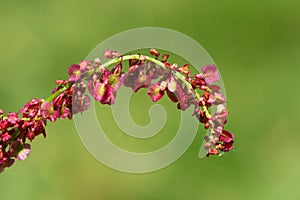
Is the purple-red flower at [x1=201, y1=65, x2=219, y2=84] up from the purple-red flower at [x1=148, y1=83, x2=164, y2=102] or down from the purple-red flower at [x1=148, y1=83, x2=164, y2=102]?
up

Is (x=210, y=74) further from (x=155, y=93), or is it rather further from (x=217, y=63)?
(x=217, y=63)

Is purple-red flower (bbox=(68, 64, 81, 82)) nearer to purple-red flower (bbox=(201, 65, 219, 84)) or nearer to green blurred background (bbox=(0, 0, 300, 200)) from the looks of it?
purple-red flower (bbox=(201, 65, 219, 84))

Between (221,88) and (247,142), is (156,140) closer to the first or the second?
(247,142)

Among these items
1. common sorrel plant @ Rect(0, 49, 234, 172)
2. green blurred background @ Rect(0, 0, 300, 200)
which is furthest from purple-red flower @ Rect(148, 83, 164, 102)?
green blurred background @ Rect(0, 0, 300, 200)

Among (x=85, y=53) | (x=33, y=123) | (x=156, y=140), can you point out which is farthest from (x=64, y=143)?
(x=33, y=123)

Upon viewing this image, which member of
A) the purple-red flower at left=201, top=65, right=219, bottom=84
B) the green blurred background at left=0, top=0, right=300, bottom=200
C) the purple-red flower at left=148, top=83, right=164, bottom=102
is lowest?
the purple-red flower at left=148, top=83, right=164, bottom=102

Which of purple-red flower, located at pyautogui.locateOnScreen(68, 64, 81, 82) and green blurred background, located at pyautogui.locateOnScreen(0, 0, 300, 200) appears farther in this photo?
green blurred background, located at pyautogui.locateOnScreen(0, 0, 300, 200)
